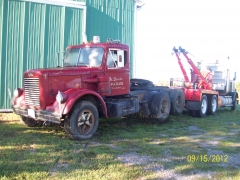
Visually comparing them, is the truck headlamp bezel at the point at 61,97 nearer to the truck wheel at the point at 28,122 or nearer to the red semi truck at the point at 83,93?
the red semi truck at the point at 83,93

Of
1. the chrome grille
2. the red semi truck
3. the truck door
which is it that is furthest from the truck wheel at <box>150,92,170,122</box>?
the chrome grille

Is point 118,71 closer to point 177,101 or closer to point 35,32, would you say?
point 177,101

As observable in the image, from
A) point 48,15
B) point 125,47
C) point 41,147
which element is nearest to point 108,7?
point 48,15

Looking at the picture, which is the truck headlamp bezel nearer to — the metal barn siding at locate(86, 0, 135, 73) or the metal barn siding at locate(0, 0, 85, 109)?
the metal barn siding at locate(0, 0, 85, 109)

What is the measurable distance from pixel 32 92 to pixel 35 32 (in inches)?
171

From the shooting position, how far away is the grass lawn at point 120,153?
4680 mm

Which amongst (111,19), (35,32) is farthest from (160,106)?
(35,32)

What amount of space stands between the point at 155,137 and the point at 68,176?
341 centimetres

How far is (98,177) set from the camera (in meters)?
4.44

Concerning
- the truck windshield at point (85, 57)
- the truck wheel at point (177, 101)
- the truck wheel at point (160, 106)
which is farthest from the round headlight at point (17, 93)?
the truck wheel at point (177, 101)

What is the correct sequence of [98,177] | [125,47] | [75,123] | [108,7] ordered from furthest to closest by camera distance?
[108,7]
[125,47]
[75,123]
[98,177]

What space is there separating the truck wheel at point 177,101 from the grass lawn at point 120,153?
5.99ft

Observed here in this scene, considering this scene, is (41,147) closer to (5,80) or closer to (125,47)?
(125,47)

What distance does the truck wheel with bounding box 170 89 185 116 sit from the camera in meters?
10.3
